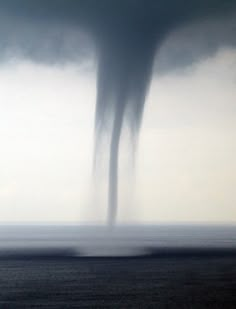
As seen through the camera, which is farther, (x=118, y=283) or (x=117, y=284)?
(x=118, y=283)

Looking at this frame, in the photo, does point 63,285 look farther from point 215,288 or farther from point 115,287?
point 215,288

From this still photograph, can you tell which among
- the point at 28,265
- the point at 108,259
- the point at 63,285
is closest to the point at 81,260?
the point at 108,259

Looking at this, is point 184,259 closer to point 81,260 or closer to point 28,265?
point 81,260

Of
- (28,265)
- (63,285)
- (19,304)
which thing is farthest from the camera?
(28,265)

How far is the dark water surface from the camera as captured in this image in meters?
30.2

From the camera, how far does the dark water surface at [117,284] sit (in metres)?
30.2

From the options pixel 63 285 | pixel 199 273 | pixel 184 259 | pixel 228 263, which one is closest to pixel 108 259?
pixel 184 259

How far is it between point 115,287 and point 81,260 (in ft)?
78.8

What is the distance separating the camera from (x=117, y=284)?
3812cm

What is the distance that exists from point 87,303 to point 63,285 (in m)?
8.02

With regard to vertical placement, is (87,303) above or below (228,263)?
above

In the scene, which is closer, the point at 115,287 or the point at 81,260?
the point at 115,287

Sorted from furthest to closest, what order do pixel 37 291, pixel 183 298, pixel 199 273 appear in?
pixel 199 273 → pixel 37 291 → pixel 183 298

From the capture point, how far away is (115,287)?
120ft
